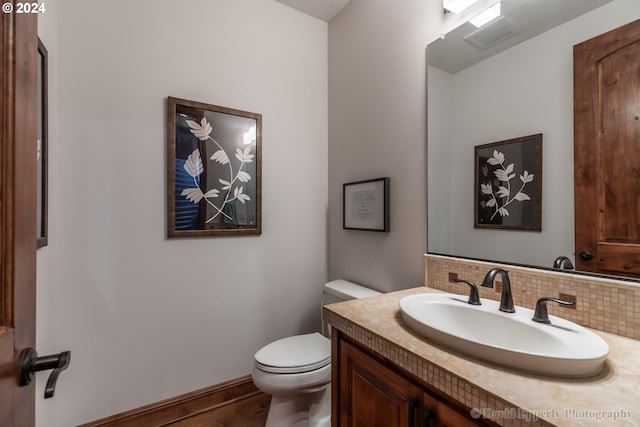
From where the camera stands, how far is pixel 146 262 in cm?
160

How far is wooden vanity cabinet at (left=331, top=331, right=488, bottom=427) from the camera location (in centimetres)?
72

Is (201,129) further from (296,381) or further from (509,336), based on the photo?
(509,336)

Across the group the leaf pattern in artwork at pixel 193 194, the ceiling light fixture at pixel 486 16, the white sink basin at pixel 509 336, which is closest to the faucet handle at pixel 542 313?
the white sink basin at pixel 509 336

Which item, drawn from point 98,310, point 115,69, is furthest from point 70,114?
point 98,310

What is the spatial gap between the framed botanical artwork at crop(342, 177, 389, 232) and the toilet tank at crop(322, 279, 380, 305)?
14.7 inches

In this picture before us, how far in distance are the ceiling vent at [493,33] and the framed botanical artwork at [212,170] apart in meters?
1.27

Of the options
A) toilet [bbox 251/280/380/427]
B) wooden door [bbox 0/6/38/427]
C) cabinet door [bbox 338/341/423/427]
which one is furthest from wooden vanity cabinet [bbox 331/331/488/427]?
wooden door [bbox 0/6/38/427]

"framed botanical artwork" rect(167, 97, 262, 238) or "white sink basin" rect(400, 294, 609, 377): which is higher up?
"framed botanical artwork" rect(167, 97, 262, 238)

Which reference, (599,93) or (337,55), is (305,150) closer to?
(337,55)

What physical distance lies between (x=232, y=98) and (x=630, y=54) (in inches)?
70.5

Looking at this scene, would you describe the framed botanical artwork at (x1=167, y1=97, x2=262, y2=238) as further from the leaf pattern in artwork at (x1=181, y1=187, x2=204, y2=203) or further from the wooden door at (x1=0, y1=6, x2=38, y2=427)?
the wooden door at (x1=0, y1=6, x2=38, y2=427)

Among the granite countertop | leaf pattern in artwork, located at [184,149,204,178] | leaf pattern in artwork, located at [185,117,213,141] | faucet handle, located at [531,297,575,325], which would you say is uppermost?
leaf pattern in artwork, located at [185,117,213,141]

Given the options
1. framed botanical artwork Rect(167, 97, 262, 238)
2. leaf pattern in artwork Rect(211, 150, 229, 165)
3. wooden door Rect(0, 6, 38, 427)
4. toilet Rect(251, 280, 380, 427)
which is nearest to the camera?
wooden door Rect(0, 6, 38, 427)

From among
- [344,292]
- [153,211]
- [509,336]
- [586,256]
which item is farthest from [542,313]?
[153,211]
